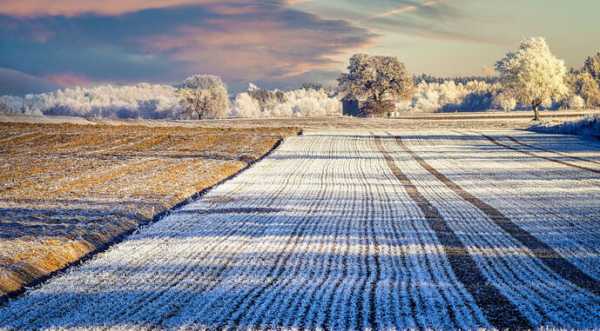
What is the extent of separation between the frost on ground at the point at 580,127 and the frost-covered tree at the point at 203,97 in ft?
224

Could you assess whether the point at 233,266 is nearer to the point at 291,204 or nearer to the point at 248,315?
the point at 248,315

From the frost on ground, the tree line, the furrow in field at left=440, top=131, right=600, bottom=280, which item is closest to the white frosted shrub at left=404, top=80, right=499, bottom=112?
the tree line

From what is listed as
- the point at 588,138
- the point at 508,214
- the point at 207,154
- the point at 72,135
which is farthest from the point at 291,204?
the point at 588,138

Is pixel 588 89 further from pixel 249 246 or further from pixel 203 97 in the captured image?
pixel 249 246

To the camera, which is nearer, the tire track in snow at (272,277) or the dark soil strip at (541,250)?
the tire track in snow at (272,277)

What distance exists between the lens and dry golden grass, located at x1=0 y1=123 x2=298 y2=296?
12.7m

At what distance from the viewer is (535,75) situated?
7981cm

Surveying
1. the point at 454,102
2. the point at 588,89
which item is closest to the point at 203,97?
the point at 454,102

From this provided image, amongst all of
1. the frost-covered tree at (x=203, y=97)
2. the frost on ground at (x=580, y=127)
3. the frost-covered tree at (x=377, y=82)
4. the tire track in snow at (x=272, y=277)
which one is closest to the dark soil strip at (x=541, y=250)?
the tire track in snow at (x=272, y=277)

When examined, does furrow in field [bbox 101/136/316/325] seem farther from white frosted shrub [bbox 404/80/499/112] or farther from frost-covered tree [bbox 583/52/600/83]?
frost-covered tree [bbox 583/52/600/83]

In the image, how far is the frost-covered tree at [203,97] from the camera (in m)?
116

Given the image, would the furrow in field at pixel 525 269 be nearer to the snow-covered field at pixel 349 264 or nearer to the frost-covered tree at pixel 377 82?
the snow-covered field at pixel 349 264

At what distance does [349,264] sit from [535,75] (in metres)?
74.6

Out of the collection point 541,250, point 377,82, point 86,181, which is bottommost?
point 541,250
